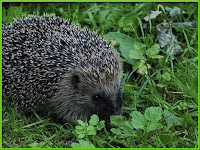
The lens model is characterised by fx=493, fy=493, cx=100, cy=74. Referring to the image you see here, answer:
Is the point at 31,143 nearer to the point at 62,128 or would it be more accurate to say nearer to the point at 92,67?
the point at 62,128

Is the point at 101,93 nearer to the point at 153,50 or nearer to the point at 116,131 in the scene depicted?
the point at 116,131

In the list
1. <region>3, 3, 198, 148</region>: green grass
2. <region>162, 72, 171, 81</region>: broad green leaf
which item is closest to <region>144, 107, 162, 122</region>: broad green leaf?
<region>3, 3, 198, 148</region>: green grass

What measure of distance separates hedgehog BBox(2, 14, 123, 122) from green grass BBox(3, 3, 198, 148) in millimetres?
141

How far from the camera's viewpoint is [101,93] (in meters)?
4.34

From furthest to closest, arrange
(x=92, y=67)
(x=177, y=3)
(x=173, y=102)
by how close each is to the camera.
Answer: (x=177, y=3)
(x=173, y=102)
(x=92, y=67)

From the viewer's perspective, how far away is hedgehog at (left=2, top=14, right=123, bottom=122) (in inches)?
171

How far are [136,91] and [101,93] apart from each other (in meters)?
0.51

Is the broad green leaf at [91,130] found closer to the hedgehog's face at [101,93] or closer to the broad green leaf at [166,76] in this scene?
the hedgehog's face at [101,93]

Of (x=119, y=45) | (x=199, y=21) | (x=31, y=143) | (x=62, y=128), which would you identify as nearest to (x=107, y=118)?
(x=62, y=128)

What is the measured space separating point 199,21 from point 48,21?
1.62 metres

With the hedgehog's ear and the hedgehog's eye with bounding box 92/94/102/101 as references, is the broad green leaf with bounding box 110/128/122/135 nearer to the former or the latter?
the hedgehog's eye with bounding box 92/94/102/101

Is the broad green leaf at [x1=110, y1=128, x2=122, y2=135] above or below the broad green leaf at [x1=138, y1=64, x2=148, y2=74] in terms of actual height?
below

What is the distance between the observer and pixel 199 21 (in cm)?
520

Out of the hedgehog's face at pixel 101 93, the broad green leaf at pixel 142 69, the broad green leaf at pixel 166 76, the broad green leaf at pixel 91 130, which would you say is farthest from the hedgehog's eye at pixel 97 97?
the broad green leaf at pixel 166 76
